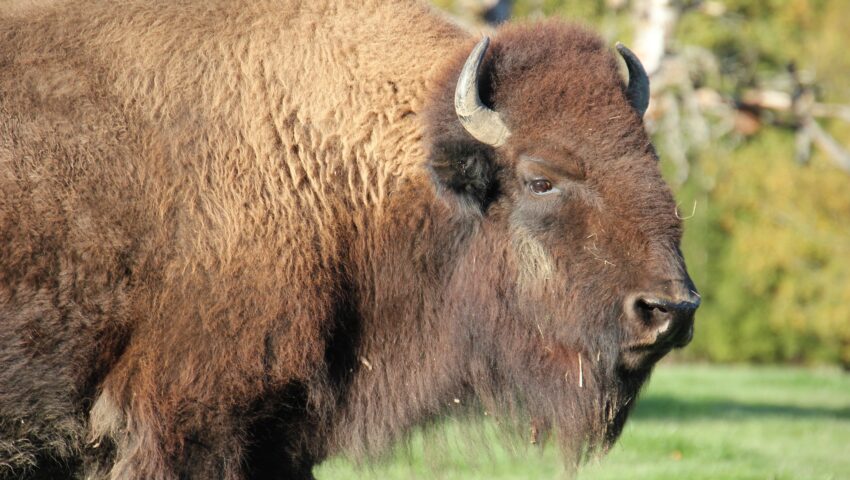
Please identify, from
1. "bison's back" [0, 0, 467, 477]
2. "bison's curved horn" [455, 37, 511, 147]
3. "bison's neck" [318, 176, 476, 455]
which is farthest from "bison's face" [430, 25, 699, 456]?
"bison's back" [0, 0, 467, 477]

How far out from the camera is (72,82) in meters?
4.44

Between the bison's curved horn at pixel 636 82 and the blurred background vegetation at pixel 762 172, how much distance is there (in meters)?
9.17

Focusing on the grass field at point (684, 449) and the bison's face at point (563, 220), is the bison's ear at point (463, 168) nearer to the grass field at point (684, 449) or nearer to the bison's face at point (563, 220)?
the bison's face at point (563, 220)

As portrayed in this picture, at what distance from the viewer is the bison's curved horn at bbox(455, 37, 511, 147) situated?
440 centimetres

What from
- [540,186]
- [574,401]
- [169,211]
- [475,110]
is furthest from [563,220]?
[169,211]

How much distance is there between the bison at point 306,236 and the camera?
4227 millimetres

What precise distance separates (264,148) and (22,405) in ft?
4.80

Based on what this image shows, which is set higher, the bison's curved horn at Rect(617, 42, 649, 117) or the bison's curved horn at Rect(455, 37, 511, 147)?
the bison's curved horn at Rect(455, 37, 511, 147)

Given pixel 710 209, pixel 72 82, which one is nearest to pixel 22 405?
pixel 72 82

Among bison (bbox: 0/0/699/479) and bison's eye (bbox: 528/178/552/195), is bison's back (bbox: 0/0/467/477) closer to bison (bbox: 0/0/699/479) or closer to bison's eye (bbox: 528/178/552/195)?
bison (bbox: 0/0/699/479)

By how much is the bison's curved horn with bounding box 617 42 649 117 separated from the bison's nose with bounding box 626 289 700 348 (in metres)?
1.05

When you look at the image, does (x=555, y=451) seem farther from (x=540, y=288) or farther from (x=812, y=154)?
(x=812, y=154)

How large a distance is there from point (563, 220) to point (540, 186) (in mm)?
182

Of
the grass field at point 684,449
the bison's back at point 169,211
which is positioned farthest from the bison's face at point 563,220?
the grass field at point 684,449
